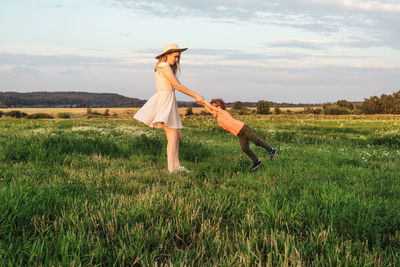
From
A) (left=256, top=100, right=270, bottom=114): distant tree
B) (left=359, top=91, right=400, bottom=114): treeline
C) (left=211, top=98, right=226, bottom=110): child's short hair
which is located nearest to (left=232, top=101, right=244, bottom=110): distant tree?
(left=256, top=100, right=270, bottom=114): distant tree

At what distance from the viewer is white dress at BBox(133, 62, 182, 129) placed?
20.9ft

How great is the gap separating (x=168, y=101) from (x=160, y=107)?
0.70 ft

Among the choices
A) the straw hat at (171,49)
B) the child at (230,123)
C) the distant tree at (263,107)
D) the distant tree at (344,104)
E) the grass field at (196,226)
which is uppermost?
the distant tree at (344,104)

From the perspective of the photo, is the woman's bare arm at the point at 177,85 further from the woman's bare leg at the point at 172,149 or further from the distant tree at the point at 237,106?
the distant tree at the point at 237,106

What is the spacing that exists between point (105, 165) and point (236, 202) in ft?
13.5

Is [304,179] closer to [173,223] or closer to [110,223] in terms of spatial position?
[173,223]

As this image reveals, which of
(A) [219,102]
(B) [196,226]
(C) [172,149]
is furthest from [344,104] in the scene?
Result: (B) [196,226]

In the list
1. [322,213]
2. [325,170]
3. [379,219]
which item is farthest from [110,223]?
[325,170]

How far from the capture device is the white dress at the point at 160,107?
638 cm

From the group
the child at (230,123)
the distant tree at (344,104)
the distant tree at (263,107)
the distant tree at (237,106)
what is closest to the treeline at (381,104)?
the distant tree at (344,104)

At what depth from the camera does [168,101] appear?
254 inches

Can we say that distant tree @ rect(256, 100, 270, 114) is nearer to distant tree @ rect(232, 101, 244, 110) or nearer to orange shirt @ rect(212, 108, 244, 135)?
distant tree @ rect(232, 101, 244, 110)

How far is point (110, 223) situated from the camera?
3008 mm

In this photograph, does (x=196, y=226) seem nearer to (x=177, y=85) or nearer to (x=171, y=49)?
(x=177, y=85)
